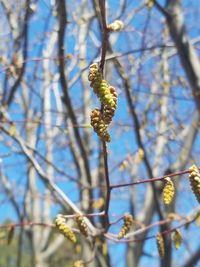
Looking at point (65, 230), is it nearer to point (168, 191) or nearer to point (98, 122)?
point (168, 191)

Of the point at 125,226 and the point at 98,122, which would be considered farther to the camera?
the point at 125,226

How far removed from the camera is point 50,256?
4.41m

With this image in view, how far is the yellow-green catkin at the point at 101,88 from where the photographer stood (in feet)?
3.01

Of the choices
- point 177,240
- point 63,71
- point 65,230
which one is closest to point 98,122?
point 65,230

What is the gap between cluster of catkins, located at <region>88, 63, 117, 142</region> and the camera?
0.92m

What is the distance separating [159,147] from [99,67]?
3345 millimetres

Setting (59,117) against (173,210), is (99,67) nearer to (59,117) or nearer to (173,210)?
(173,210)

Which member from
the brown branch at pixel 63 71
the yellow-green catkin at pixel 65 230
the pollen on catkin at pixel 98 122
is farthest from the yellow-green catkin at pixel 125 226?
the brown branch at pixel 63 71

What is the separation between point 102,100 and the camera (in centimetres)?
92

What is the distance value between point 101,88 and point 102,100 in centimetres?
2

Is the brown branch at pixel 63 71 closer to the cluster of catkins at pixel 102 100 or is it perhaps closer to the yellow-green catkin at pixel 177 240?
the yellow-green catkin at pixel 177 240

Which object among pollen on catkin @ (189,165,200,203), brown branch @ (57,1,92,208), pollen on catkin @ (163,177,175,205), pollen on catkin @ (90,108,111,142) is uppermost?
brown branch @ (57,1,92,208)

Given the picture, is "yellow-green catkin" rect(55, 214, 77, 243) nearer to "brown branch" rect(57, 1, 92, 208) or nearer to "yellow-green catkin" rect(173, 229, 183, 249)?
"yellow-green catkin" rect(173, 229, 183, 249)

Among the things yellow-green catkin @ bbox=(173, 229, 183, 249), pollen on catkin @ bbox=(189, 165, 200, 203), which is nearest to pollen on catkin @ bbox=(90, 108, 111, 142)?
pollen on catkin @ bbox=(189, 165, 200, 203)
